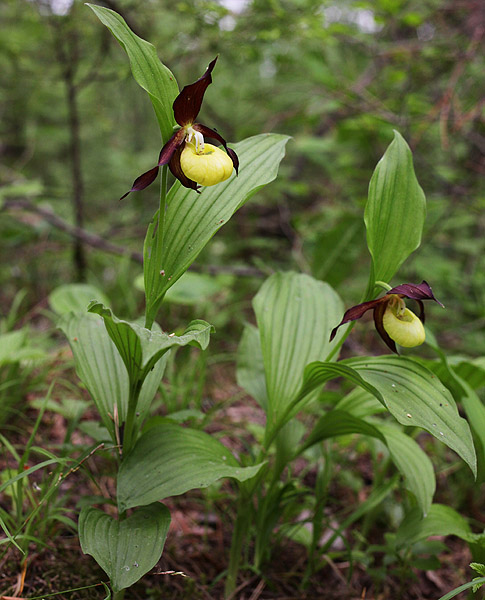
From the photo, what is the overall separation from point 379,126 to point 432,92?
1523 millimetres

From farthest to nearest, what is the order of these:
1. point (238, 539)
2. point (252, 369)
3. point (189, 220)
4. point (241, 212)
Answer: point (241, 212)
point (252, 369)
point (238, 539)
point (189, 220)

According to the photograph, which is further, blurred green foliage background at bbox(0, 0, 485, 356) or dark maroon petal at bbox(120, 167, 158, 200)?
blurred green foliage background at bbox(0, 0, 485, 356)

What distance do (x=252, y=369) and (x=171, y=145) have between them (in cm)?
80

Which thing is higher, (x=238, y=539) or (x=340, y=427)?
(x=340, y=427)

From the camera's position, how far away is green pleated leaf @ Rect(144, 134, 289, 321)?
982 millimetres

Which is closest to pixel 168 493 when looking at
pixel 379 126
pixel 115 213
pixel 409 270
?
pixel 409 270

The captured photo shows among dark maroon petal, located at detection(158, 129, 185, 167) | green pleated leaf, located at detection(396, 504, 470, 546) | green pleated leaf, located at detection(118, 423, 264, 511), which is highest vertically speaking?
dark maroon petal, located at detection(158, 129, 185, 167)

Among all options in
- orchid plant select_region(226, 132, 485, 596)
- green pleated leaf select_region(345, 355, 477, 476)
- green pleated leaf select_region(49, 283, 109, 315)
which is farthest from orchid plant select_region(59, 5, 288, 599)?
green pleated leaf select_region(49, 283, 109, 315)

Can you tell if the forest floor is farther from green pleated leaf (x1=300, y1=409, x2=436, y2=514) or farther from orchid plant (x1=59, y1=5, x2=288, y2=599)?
green pleated leaf (x1=300, y1=409, x2=436, y2=514)

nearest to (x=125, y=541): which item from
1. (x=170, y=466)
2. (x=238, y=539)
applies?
(x=170, y=466)

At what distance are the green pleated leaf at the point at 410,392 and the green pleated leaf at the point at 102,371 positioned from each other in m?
0.41

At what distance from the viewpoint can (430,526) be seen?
1.16 meters

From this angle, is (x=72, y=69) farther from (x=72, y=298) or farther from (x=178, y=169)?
(x=178, y=169)

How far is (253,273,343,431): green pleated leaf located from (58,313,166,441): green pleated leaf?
31 centimetres
